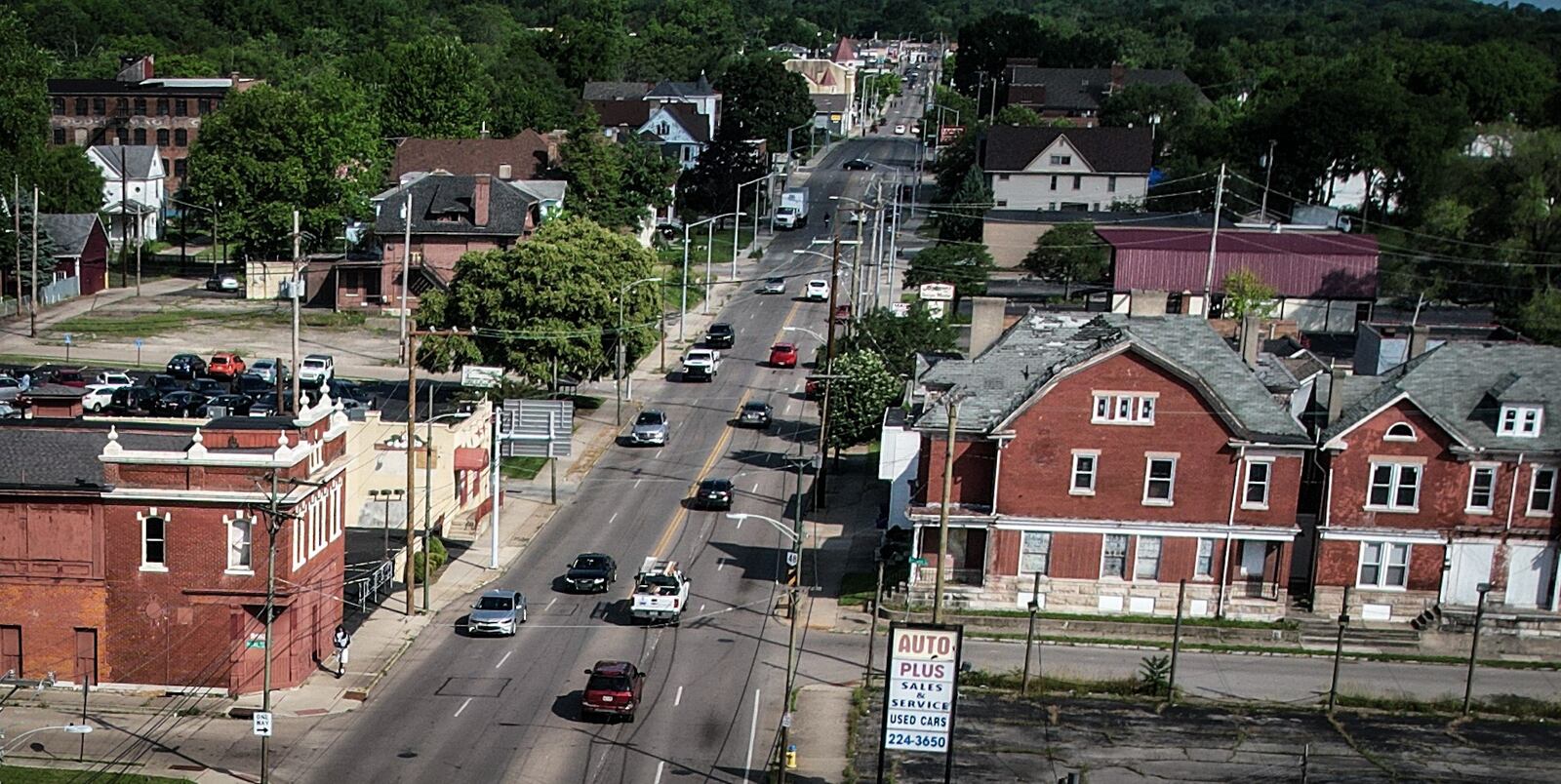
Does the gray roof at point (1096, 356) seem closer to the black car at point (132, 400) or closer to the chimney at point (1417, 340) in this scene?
the chimney at point (1417, 340)

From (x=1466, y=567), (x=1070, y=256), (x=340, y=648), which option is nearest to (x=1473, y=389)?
(x=1466, y=567)

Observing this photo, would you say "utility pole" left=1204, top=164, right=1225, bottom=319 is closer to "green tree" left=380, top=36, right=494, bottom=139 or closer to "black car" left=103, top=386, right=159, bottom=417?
"black car" left=103, top=386, right=159, bottom=417

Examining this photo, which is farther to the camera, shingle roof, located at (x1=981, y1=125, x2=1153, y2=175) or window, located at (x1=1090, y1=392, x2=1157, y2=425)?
shingle roof, located at (x1=981, y1=125, x2=1153, y2=175)

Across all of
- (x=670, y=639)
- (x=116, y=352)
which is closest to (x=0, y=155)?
(x=116, y=352)

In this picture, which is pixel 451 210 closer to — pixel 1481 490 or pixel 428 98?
pixel 428 98

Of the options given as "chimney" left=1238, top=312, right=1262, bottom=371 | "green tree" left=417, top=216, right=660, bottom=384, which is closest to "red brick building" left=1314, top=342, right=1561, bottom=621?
"chimney" left=1238, top=312, right=1262, bottom=371

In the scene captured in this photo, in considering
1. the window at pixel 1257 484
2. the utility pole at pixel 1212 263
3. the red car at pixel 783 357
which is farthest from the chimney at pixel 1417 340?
the red car at pixel 783 357

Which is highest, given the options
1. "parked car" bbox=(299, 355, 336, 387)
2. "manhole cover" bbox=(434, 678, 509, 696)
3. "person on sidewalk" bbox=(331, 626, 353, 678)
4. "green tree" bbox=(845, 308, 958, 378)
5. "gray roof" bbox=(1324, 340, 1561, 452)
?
"gray roof" bbox=(1324, 340, 1561, 452)
